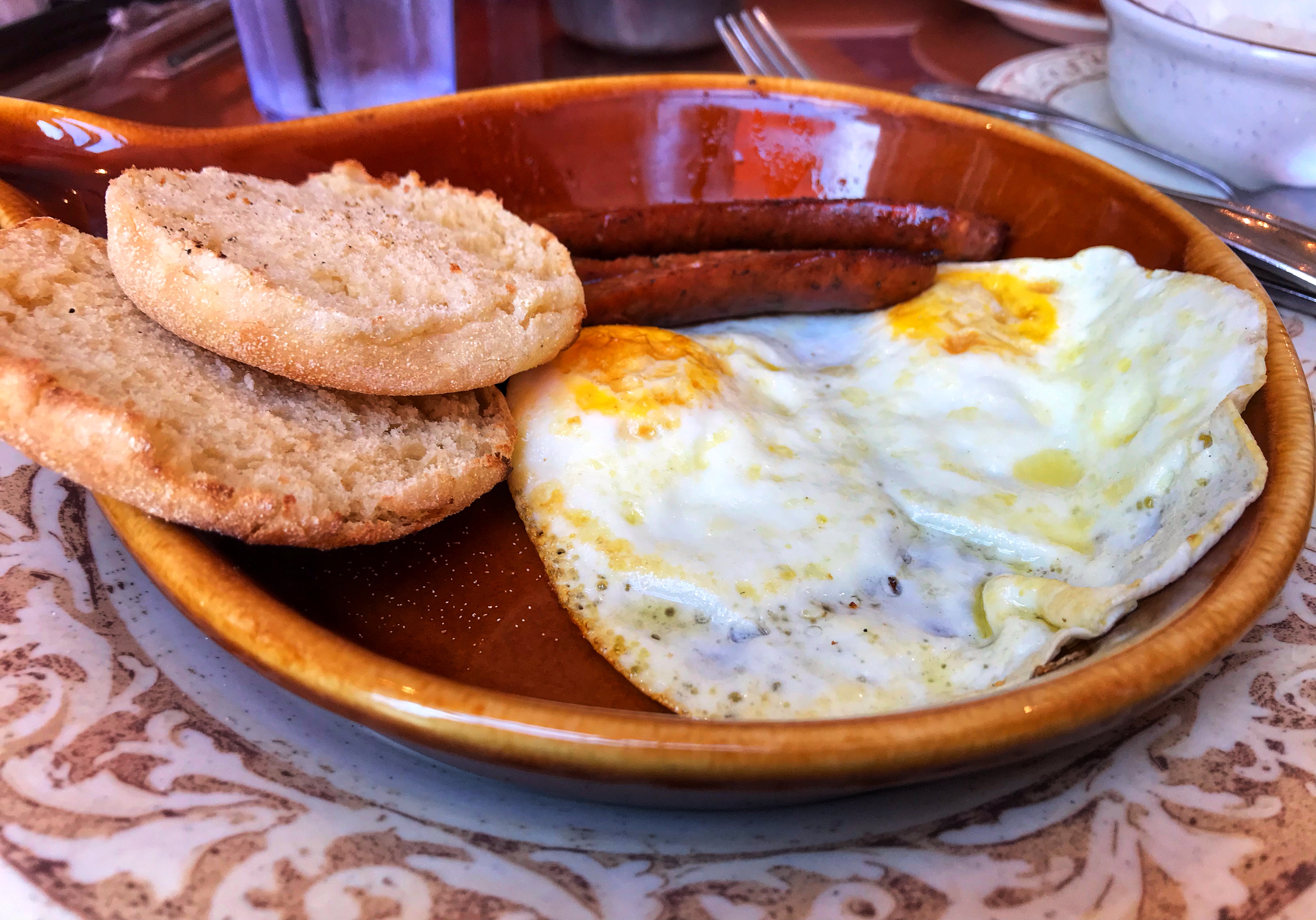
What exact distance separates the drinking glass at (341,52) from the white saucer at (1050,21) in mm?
1973

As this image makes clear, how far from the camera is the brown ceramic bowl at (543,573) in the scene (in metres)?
0.83

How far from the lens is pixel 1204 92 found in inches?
84.7

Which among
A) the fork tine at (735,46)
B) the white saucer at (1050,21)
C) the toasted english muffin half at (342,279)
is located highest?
the white saucer at (1050,21)

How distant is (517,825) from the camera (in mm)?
953

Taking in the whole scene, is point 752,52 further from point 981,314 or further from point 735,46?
point 981,314

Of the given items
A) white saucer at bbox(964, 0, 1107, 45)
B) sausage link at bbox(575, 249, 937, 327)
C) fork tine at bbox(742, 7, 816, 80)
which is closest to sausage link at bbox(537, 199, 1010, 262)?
sausage link at bbox(575, 249, 937, 327)

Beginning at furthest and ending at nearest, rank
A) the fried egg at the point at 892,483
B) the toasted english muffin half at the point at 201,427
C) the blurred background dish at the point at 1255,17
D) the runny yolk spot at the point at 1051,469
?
the blurred background dish at the point at 1255,17, the runny yolk spot at the point at 1051,469, the fried egg at the point at 892,483, the toasted english muffin half at the point at 201,427

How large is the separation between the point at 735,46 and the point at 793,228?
126cm

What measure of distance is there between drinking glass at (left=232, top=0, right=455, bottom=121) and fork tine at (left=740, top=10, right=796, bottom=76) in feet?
3.17

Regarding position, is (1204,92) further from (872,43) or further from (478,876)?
(478,876)

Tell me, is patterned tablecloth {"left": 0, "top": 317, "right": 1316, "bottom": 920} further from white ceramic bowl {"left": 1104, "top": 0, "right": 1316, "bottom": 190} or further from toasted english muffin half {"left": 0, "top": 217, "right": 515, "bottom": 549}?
white ceramic bowl {"left": 1104, "top": 0, "right": 1316, "bottom": 190}

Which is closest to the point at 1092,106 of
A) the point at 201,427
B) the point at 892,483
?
the point at 892,483

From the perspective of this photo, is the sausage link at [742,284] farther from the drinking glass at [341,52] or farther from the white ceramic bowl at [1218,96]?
the drinking glass at [341,52]

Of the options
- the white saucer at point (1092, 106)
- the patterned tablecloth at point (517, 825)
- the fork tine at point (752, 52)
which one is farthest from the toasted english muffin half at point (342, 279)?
the white saucer at point (1092, 106)
